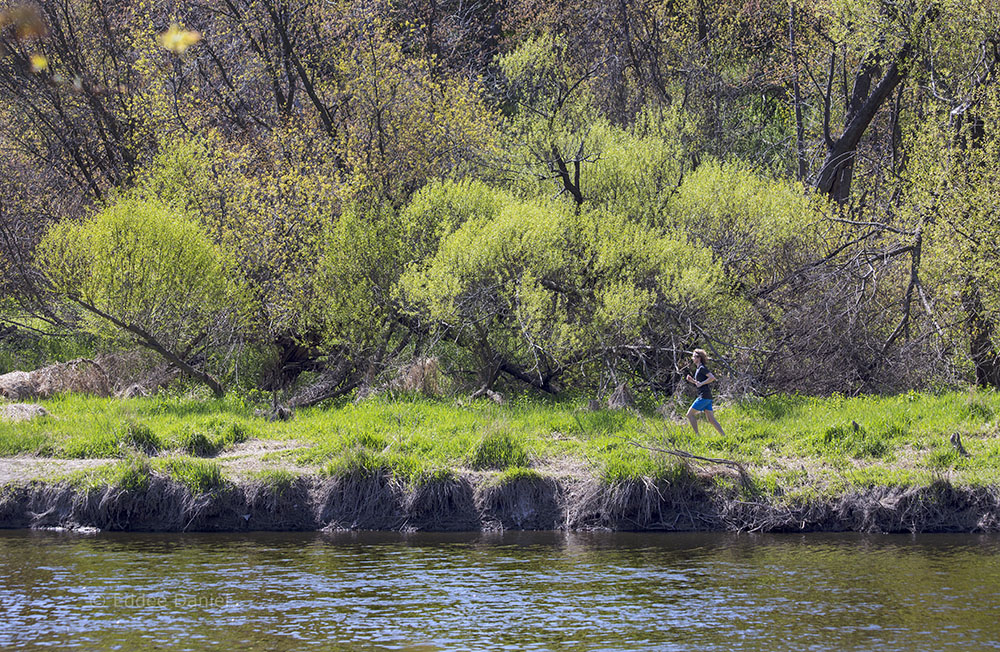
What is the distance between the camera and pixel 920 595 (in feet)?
40.9

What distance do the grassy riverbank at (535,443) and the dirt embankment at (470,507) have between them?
20 cm

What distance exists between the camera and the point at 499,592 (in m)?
12.8

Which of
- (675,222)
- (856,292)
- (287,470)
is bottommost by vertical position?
(287,470)

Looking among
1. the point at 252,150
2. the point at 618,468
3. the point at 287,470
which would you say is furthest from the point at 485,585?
the point at 252,150

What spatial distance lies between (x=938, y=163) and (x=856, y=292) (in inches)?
104

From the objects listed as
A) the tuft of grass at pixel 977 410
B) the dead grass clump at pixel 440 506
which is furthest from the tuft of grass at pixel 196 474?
the tuft of grass at pixel 977 410

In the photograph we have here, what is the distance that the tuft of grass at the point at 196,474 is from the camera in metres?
17.2

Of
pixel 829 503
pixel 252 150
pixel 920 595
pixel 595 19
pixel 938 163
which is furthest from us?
pixel 595 19

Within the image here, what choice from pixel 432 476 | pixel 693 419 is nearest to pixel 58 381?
pixel 432 476

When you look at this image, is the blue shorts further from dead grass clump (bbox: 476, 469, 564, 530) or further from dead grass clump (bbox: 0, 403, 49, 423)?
dead grass clump (bbox: 0, 403, 49, 423)

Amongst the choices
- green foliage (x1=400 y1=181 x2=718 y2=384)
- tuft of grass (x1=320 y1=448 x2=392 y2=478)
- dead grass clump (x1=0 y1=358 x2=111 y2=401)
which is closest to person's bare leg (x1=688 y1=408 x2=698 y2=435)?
green foliage (x1=400 y1=181 x2=718 y2=384)

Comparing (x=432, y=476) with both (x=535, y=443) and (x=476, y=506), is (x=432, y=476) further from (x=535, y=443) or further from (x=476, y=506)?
(x=535, y=443)

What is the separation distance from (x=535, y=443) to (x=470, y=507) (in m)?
1.83

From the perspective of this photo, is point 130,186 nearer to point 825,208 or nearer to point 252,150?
point 252,150
